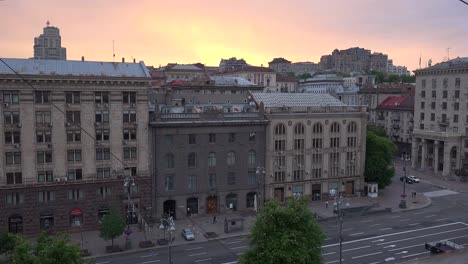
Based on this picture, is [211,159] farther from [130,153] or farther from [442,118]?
[442,118]

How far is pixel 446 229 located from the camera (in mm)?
60094

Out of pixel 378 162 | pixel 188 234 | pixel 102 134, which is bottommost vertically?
pixel 188 234

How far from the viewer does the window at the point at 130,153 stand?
6153 centimetres

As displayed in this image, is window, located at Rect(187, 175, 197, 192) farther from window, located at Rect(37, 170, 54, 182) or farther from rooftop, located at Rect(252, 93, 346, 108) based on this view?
window, located at Rect(37, 170, 54, 182)

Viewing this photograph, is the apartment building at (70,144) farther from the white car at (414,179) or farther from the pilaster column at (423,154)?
the pilaster column at (423,154)

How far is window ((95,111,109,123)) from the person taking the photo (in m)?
59.8

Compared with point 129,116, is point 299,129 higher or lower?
lower

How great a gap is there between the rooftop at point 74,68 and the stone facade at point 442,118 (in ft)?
219

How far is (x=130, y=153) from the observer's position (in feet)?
203

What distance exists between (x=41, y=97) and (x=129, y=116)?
11.1 metres

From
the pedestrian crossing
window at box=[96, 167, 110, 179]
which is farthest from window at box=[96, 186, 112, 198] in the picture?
the pedestrian crossing

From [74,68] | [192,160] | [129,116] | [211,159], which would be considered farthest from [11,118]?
[211,159]

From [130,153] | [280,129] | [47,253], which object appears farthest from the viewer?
[280,129]

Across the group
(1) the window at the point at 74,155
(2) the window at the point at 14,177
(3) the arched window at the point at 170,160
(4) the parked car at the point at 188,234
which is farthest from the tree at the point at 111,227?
(3) the arched window at the point at 170,160
